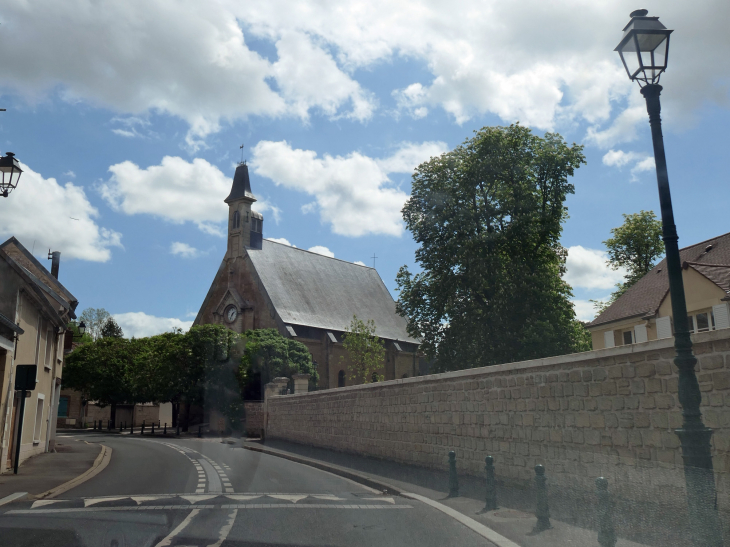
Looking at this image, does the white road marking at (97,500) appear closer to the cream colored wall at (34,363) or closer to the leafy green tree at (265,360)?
the cream colored wall at (34,363)

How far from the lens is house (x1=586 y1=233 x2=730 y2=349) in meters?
19.7

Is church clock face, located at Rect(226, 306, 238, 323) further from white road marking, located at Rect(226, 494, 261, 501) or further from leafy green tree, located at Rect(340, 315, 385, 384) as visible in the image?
white road marking, located at Rect(226, 494, 261, 501)

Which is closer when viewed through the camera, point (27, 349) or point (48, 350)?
point (27, 349)

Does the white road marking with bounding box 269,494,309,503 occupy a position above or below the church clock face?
below

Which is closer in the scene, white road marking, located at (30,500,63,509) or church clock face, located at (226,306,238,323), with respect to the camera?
white road marking, located at (30,500,63,509)

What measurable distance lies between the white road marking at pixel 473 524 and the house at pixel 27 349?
9.18m

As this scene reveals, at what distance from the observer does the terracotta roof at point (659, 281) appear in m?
22.6

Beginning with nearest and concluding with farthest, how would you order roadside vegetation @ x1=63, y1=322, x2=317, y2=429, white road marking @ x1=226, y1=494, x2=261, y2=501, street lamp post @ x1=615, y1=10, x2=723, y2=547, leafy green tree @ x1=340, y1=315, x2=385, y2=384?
street lamp post @ x1=615, y1=10, x2=723, y2=547, white road marking @ x1=226, y1=494, x2=261, y2=501, roadside vegetation @ x1=63, y1=322, x2=317, y2=429, leafy green tree @ x1=340, y1=315, x2=385, y2=384

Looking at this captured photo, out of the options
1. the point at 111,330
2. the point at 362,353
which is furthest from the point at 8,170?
the point at 111,330

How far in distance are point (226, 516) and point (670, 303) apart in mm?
16255

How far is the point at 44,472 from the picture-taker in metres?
15.1

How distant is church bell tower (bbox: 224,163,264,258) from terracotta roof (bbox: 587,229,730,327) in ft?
128

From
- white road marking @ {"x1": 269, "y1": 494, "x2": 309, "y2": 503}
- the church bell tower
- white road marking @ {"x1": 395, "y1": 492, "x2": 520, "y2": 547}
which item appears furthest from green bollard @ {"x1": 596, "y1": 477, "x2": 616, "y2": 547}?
the church bell tower

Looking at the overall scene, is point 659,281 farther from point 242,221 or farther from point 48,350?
point 242,221
